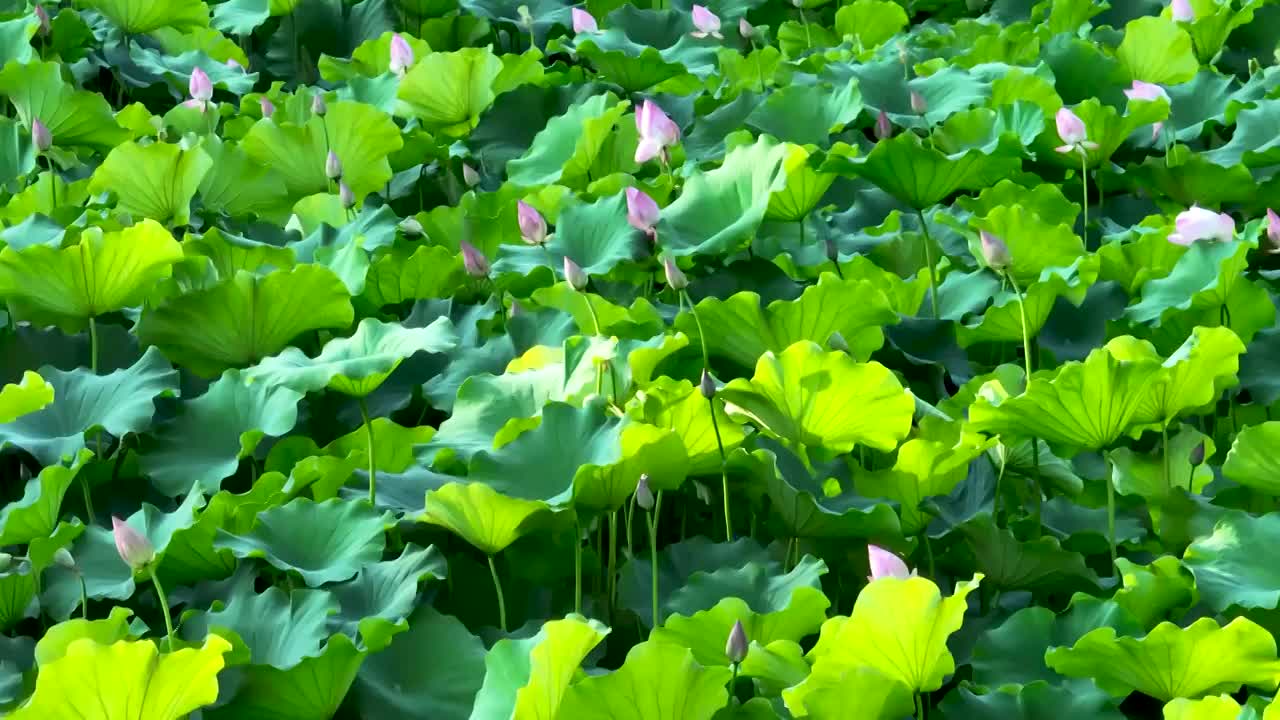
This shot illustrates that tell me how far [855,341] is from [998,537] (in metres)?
0.42

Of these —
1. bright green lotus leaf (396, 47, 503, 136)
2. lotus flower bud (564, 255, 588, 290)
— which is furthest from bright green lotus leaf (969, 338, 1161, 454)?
bright green lotus leaf (396, 47, 503, 136)

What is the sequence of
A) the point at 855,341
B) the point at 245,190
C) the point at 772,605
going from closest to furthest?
the point at 772,605 → the point at 855,341 → the point at 245,190

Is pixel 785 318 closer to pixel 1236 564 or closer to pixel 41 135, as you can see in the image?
pixel 1236 564

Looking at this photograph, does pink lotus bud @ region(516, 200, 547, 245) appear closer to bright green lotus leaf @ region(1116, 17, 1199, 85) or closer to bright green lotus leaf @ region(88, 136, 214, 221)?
bright green lotus leaf @ region(88, 136, 214, 221)

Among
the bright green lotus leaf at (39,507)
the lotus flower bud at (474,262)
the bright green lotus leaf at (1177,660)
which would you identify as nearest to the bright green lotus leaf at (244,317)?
the lotus flower bud at (474,262)

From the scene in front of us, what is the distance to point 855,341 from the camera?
1.82 m

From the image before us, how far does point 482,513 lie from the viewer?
1372 millimetres

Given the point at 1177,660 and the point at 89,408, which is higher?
the point at 1177,660

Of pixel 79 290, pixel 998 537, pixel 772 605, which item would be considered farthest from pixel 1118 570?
pixel 79 290

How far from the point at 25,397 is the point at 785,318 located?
0.77 m

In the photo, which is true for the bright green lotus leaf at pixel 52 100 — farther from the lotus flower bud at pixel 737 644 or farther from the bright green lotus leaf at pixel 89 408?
the lotus flower bud at pixel 737 644

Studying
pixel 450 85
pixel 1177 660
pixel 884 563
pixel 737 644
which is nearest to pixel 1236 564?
pixel 1177 660

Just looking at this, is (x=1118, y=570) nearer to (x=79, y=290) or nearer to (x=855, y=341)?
(x=855, y=341)

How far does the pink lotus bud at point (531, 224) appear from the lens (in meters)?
1.92
